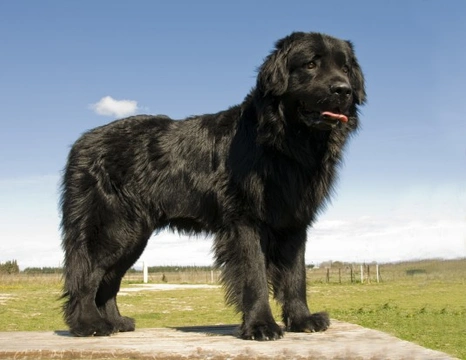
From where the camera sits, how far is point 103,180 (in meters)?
4.85

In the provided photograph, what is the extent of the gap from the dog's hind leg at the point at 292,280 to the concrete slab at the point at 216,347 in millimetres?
165

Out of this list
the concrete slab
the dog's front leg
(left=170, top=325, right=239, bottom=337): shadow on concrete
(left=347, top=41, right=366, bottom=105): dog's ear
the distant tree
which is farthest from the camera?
the distant tree

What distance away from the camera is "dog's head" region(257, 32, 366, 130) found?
13.1 feet

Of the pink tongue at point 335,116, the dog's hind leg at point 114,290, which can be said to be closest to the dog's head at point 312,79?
the pink tongue at point 335,116

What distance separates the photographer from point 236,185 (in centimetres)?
432

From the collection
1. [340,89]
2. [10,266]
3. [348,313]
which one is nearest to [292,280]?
[340,89]

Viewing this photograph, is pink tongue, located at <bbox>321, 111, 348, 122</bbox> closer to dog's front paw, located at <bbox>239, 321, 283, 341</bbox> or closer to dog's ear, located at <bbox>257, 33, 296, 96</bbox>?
dog's ear, located at <bbox>257, 33, 296, 96</bbox>

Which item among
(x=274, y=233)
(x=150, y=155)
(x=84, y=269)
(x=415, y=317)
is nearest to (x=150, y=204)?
(x=150, y=155)

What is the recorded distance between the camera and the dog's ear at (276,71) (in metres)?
4.19

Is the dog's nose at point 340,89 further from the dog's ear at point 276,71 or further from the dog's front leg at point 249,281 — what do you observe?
the dog's front leg at point 249,281

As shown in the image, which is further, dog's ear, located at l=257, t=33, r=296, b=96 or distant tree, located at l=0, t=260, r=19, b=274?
distant tree, located at l=0, t=260, r=19, b=274

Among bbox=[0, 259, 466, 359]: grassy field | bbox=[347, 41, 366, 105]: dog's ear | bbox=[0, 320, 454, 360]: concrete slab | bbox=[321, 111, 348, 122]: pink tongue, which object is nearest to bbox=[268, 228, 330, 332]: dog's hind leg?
bbox=[0, 320, 454, 360]: concrete slab

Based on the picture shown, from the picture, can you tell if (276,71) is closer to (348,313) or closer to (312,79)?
(312,79)

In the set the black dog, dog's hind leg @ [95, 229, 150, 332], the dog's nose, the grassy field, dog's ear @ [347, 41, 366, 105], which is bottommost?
the grassy field
